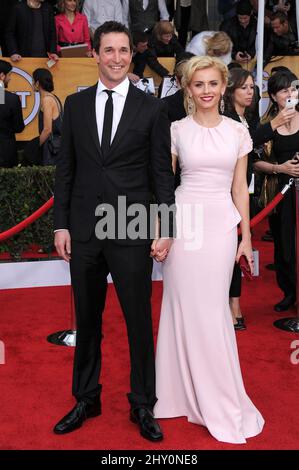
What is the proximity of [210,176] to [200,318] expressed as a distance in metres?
0.69

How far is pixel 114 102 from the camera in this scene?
3303 mm

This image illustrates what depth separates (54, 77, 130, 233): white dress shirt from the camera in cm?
328

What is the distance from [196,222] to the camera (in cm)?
346

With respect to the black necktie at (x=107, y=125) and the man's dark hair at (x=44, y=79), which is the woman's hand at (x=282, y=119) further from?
the man's dark hair at (x=44, y=79)

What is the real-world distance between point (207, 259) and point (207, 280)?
0.33ft

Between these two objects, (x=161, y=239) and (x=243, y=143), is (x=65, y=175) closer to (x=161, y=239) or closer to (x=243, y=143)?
(x=161, y=239)

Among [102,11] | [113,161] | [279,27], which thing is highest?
[102,11]

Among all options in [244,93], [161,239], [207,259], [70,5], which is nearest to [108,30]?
[161,239]

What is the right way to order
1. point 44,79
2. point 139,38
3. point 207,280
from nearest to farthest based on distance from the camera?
point 207,280 < point 44,79 < point 139,38

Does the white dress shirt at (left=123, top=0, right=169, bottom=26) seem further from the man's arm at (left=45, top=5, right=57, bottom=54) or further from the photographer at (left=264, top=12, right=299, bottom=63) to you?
the photographer at (left=264, top=12, right=299, bottom=63)

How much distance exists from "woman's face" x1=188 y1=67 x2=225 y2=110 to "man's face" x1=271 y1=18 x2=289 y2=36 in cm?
650

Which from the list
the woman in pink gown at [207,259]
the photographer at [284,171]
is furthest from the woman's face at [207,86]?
the photographer at [284,171]

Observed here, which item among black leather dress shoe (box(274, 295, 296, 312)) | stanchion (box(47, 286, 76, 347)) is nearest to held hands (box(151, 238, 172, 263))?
stanchion (box(47, 286, 76, 347))
